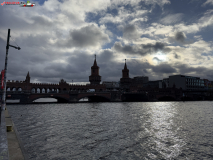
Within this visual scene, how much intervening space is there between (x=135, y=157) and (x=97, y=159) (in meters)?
2.75

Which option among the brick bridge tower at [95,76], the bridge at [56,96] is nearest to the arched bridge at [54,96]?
the bridge at [56,96]

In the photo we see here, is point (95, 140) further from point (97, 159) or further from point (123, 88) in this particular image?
point (123, 88)

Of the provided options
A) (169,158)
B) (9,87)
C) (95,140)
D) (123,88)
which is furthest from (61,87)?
(169,158)

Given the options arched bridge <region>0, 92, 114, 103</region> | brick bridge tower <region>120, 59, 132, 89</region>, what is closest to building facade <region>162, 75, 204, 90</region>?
brick bridge tower <region>120, 59, 132, 89</region>

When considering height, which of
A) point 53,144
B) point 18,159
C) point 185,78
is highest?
point 185,78

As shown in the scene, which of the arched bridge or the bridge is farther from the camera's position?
the arched bridge

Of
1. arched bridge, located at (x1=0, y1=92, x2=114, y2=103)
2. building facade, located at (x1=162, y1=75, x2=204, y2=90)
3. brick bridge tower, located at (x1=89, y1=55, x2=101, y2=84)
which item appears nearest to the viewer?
arched bridge, located at (x1=0, y1=92, x2=114, y2=103)

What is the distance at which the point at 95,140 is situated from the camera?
1586cm

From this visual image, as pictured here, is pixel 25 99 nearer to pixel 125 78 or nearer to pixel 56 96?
pixel 56 96

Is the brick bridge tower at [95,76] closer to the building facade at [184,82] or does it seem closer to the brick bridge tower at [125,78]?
the brick bridge tower at [125,78]

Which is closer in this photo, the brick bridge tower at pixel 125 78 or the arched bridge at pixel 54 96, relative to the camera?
the arched bridge at pixel 54 96

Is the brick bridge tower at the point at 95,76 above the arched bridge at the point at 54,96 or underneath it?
above

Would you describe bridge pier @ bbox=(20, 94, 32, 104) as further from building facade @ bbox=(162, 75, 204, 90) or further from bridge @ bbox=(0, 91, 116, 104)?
building facade @ bbox=(162, 75, 204, 90)

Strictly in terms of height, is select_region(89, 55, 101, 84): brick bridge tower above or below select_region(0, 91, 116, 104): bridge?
above
